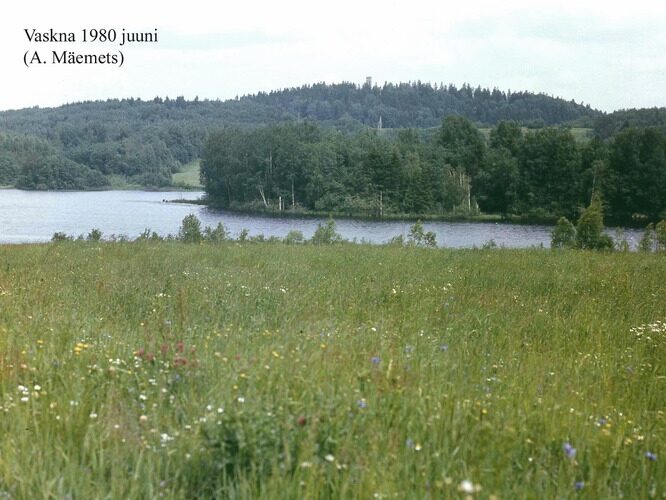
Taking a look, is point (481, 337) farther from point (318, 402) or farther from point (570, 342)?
point (318, 402)

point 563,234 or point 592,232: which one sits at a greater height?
point 592,232

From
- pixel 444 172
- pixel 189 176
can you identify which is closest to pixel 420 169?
pixel 444 172

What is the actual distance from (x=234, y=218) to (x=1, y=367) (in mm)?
80113

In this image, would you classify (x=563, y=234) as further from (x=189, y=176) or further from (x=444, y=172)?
(x=189, y=176)

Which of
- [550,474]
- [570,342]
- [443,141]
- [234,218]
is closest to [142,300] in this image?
[570,342]

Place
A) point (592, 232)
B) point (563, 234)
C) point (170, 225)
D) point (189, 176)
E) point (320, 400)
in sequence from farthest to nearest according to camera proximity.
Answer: point (189, 176)
point (170, 225)
point (563, 234)
point (592, 232)
point (320, 400)

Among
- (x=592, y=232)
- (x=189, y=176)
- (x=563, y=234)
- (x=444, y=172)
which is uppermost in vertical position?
(x=189, y=176)

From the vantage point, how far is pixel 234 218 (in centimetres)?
8388

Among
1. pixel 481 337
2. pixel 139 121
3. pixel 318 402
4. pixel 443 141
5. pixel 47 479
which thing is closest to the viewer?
pixel 47 479

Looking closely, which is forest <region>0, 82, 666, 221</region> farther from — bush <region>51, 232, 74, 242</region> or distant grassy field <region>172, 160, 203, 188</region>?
bush <region>51, 232, 74, 242</region>

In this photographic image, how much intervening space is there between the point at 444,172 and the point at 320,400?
3843 inches

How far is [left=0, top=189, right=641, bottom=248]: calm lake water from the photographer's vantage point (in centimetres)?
5747

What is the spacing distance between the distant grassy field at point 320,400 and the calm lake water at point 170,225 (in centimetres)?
3887

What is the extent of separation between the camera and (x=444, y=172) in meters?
99.2
